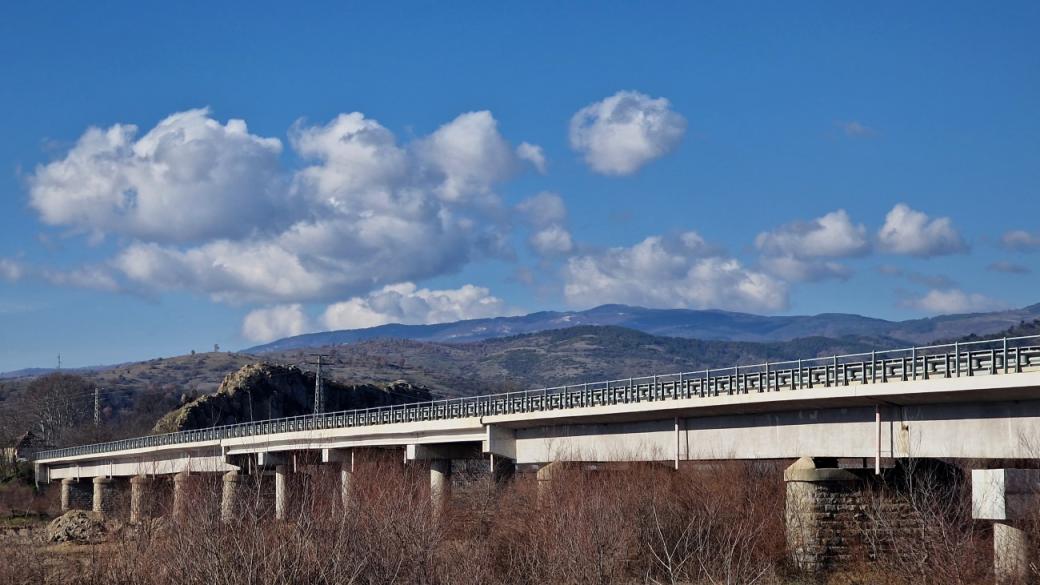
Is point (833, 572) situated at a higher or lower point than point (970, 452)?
lower

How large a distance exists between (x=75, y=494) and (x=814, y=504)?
108 meters

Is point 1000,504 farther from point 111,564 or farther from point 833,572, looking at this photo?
point 111,564

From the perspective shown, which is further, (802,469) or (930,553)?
(802,469)

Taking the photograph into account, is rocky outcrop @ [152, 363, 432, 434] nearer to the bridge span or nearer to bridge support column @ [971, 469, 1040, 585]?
the bridge span

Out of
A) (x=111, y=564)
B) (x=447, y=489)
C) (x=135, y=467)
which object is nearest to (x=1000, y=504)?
(x=111, y=564)

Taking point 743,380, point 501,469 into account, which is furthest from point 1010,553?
point 501,469

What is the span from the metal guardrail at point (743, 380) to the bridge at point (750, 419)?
3.0 inches

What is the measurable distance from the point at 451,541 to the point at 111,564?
15037 mm

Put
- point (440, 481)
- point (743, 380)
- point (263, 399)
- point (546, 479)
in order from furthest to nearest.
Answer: point (263, 399) → point (440, 481) → point (546, 479) → point (743, 380)

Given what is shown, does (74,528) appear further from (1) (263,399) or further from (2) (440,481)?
(1) (263,399)

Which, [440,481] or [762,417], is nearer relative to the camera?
[762,417]

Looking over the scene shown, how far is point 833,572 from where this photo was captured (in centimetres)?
5406

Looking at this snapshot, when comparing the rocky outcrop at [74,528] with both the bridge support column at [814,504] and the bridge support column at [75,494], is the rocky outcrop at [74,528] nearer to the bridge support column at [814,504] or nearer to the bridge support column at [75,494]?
the bridge support column at [814,504]

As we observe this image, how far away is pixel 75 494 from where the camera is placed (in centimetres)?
14462
